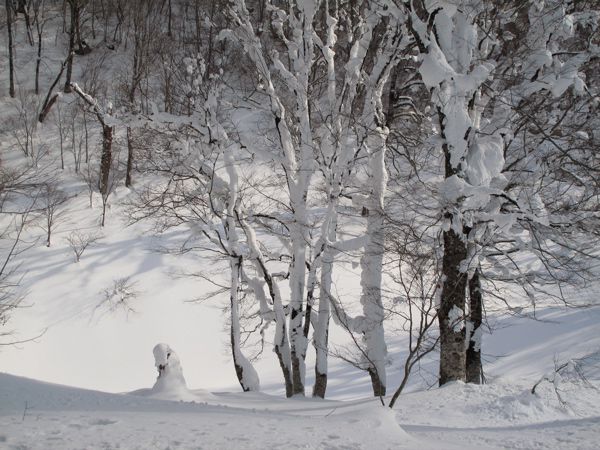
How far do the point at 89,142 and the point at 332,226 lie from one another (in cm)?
1644

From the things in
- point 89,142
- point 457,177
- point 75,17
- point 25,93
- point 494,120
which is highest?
point 75,17

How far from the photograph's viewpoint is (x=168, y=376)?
7047mm

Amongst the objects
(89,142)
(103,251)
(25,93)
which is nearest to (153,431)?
(103,251)

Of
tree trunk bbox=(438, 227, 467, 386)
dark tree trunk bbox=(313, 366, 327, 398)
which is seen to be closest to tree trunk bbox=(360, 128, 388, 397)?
dark tree trunk bbox=(313, 366, 327, 398)

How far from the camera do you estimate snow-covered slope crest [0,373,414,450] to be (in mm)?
2900

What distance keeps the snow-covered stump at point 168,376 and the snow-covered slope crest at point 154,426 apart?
9.20 ft

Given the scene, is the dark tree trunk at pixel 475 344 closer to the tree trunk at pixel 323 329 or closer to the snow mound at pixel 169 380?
the tree trunk at pixel 323 329

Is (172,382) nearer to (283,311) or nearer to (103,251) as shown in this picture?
(283,311)

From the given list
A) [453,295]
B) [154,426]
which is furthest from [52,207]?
[154,426]

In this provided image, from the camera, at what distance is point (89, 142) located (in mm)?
21375

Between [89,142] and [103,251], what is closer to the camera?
[103,251]

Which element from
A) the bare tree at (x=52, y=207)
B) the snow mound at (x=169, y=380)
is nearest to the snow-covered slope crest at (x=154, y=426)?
the snow mound at (x=169, y=380)

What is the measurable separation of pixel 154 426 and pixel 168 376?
406cm

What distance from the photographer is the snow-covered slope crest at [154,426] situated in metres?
2.90
